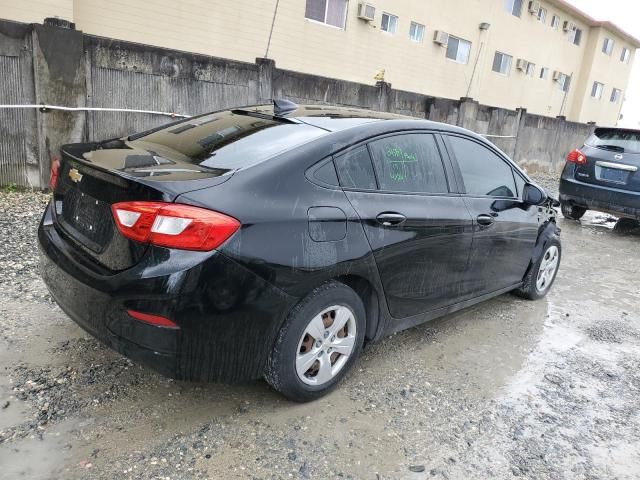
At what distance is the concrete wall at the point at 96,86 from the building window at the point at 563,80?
69.6 feet

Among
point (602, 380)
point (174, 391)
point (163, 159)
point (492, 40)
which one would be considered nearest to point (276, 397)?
point (174, 391)

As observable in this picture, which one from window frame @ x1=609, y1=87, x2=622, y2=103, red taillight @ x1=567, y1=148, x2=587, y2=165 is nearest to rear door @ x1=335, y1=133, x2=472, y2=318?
red taillight @ x1=567, y1=148, x2=587, y2=165

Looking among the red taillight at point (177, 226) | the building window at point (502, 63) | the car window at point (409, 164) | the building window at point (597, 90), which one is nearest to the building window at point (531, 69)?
the building window at point (502, 63)

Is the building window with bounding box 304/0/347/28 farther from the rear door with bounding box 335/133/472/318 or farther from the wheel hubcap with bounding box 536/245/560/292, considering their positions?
the rear door with bounding box 335/133/472/318

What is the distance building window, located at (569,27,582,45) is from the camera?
2552 centimetres

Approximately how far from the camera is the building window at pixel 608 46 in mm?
27438

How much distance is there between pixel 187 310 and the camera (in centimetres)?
217

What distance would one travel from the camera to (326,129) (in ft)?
9.45

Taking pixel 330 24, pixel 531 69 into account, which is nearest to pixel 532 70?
pixel 531 69

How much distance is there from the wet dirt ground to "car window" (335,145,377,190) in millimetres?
1186

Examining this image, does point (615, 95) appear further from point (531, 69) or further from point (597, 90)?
point (531, 69)

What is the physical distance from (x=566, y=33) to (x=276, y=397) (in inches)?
1087

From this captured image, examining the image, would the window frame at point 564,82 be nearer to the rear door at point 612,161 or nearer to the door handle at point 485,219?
the rear door at point 612,161

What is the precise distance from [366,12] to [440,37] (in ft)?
13.5
